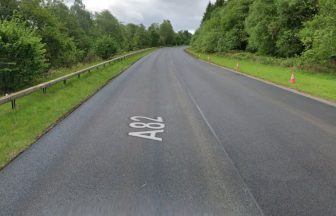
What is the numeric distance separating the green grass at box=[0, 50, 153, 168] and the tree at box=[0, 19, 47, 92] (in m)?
2.25

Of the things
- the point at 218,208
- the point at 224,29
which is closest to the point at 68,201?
the point at 218,208

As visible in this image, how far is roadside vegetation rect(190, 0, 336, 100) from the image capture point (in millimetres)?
20781

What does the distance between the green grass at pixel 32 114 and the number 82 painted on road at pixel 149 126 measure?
2.46m

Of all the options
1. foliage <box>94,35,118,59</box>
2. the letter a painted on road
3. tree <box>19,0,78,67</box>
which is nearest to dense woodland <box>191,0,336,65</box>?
the letter a painted on road

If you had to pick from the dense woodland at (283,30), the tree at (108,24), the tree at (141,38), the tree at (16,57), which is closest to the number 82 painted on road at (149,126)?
the tree at (16,57)

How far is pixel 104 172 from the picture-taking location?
5.48m

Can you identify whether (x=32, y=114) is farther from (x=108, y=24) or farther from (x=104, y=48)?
(x=108, y=24)

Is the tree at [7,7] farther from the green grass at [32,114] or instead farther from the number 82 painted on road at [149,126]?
the number 82 painted on road at [149,126]

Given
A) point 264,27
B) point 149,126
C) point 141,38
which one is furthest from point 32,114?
point 141,38

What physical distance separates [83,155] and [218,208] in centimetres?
325

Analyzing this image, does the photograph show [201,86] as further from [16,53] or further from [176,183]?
[176,183]

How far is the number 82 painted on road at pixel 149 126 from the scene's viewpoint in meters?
7.72

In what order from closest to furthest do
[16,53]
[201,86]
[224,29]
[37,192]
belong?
[37,192] < [16,53] < [201,86] < [224,29]

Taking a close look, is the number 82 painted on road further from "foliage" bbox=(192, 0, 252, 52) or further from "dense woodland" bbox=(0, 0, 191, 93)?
"foliage" bbox=(192, 0, 252, 52)
